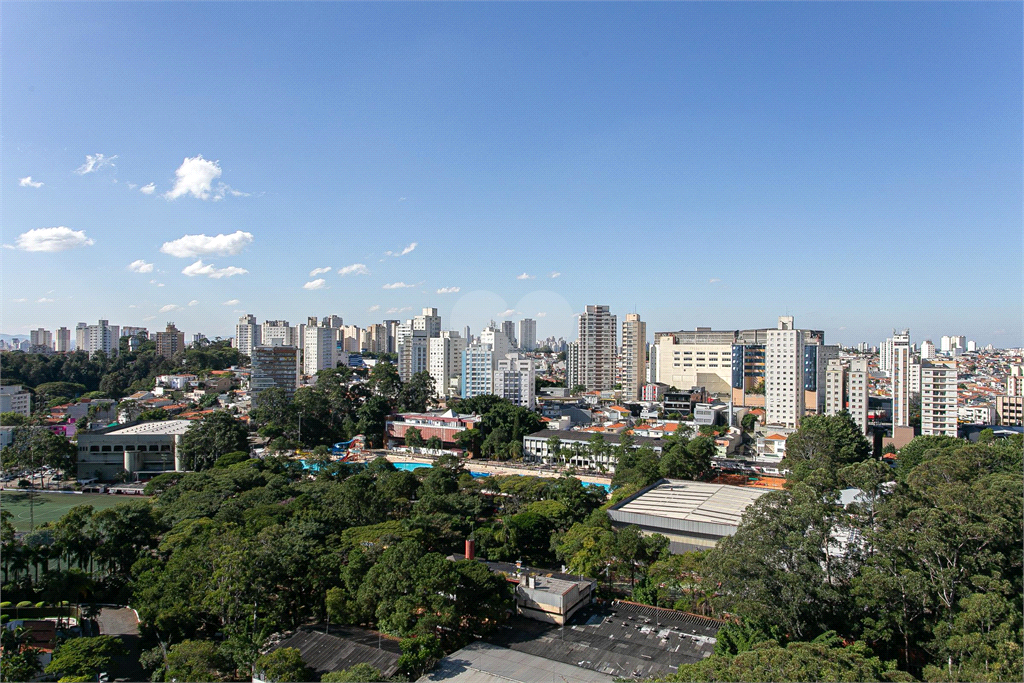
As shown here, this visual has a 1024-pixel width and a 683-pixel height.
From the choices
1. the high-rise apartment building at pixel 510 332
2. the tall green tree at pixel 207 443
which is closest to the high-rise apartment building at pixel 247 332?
the high-rise apartment building at pixel 510 332

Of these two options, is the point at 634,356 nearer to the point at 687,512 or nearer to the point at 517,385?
the point at 517,385

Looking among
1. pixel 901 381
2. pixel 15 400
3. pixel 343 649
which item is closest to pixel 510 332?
pixel 901 381

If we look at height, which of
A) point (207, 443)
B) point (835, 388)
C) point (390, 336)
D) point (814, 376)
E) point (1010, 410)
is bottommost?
point (207, 443)

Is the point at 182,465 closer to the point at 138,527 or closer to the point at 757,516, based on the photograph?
the point at 138,527

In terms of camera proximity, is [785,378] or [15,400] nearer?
[785,378]

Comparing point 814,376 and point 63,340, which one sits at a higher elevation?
point 63,340
